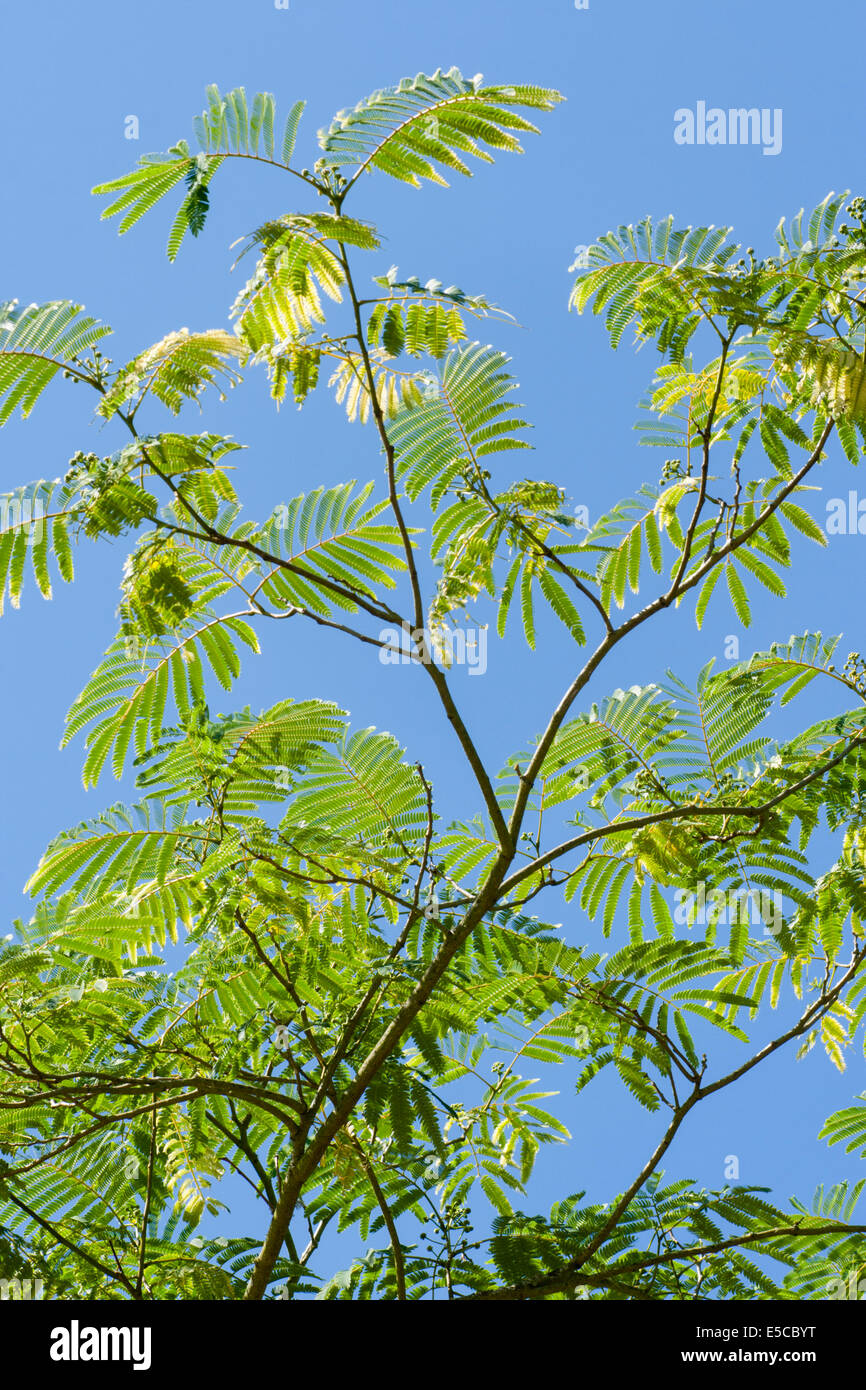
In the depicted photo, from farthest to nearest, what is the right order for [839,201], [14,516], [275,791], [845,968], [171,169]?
[845,968] → [275,791] → [839,201] → [14,516] → [171,169]

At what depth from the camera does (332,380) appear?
4238 millimetres

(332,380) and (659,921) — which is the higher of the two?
(332,380)

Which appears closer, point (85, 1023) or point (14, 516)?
point (14, 516)

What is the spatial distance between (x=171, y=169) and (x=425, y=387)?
1.16 metres

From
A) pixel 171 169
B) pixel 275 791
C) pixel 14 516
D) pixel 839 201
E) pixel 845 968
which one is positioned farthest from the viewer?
pixel 845 968

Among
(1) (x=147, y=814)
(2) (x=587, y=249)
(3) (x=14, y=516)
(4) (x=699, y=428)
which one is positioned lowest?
(1) (x=147, y=814)

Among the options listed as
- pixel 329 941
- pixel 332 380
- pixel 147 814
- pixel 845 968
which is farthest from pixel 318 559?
pixel 845 968

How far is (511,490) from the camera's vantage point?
169 inches

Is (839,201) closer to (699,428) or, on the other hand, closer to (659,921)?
(699,428)

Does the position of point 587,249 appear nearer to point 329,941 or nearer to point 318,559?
point 318,559

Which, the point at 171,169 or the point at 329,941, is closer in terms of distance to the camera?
the point at 171,169

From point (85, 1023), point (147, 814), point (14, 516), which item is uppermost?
point (14, 516)

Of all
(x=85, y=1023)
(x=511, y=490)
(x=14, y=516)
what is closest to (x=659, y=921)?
(x=511, y=490)

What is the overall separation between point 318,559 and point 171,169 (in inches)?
66.4
